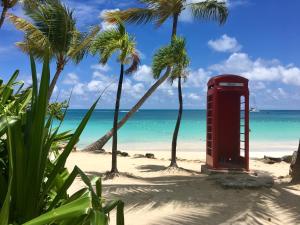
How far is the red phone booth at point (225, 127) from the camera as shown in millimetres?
9508

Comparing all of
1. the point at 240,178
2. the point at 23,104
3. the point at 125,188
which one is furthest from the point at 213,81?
the point at 23,104

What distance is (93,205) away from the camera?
6.39 feet

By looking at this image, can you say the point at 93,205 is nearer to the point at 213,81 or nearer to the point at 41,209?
the point at 41,209

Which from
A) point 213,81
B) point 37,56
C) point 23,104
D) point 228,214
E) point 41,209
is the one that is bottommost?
point 228,214

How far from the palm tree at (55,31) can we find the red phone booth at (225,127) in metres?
4.02

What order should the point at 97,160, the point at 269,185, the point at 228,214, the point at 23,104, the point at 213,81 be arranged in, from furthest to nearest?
the point at 97,160
the point at 213,81
the point at 269,185
the point at 228,214
the point at 23,104

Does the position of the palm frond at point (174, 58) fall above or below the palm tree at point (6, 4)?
below

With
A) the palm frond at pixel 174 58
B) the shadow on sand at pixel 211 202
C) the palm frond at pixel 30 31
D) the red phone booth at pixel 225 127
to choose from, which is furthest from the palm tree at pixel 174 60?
the shadow on sand at pixel 211 202

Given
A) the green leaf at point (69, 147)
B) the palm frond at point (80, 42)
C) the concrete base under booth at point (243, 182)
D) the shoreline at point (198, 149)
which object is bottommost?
the shoreline at point (198, 149)

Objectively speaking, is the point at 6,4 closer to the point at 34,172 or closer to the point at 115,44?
the point at 115,44

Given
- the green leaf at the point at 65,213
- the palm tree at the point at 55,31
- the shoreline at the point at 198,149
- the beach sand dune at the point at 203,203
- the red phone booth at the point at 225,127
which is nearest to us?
the green leaf at the point at 65,213

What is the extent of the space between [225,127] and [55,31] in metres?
5.15

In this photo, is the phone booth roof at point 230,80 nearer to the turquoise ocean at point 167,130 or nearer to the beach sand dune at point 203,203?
the beach sand dune at point 203,203

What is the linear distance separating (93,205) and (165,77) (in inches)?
504
